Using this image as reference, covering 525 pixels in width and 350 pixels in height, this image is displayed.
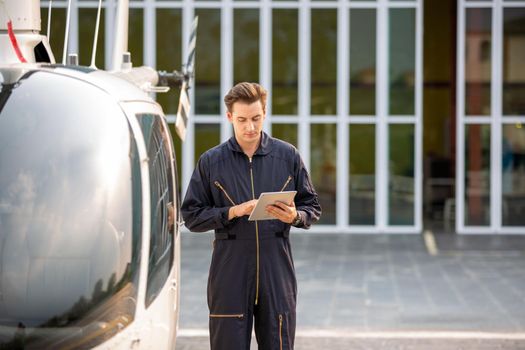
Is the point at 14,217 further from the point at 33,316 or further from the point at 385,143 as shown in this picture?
the point at 385,143

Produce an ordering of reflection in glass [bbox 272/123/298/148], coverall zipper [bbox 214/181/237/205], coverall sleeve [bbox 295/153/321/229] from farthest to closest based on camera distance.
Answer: reflection in glass [bbox 272/123/298/148]
coverall sleeve [bbox 295/153/321/229]
coverall zipper [bbox 214/181/237/205]

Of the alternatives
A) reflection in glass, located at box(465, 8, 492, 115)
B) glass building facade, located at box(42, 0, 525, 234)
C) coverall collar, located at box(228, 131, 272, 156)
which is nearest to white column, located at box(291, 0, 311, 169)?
glass building facade, located at box(42, 0, 525, 234)

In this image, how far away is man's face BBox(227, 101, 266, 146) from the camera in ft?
17.3

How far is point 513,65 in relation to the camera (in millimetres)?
18203

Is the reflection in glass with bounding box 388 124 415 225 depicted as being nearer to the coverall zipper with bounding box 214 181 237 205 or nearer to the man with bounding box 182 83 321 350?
the man with bounding box 182 83 321 350

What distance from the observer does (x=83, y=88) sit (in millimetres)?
5410

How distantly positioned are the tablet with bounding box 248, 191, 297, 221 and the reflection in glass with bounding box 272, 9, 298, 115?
A: 43.8 ft

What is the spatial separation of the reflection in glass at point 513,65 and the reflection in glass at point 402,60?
1.54 meters

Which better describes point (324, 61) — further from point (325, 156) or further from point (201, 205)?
point (201, 205)

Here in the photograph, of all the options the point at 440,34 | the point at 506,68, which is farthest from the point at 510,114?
the point at 440,34

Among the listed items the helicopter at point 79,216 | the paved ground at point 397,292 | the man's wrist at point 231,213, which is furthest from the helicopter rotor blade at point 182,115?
the man's wrist at point 231,213

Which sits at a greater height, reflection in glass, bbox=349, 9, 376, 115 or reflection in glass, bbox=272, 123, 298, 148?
reflection in glass, bbox=349, 9, 376, 115

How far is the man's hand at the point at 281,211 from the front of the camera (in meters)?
5.06

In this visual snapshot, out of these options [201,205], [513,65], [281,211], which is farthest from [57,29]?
[281,211]
